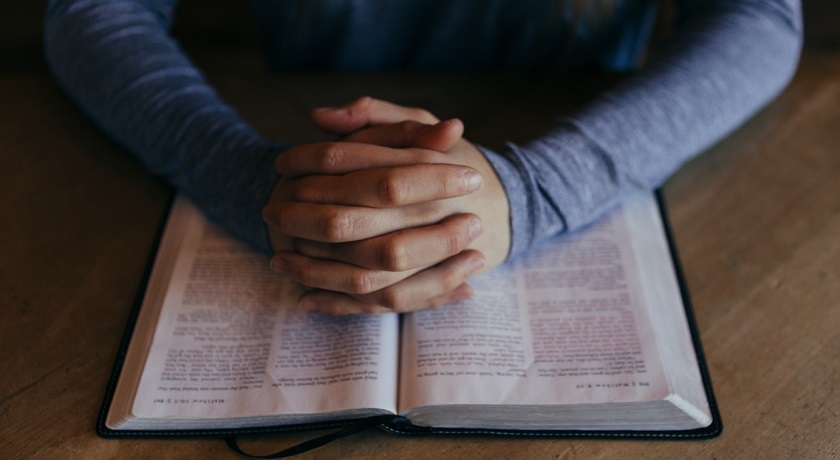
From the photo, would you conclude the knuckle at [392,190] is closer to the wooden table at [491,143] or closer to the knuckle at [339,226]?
the knuckle at [339,226]

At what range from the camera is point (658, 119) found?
79cm

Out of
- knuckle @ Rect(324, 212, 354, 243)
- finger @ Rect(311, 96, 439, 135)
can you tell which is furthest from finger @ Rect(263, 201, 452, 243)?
finger @ Rect(311, 96, 439, 135)

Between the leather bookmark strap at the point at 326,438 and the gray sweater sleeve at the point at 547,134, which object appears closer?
the leather bookmark strap at the point at 326,438

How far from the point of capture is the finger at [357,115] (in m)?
0.71

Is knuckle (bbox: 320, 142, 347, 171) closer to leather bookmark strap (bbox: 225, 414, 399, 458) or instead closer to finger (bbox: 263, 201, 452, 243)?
finger (bbox: 263, 201, 452, 243)

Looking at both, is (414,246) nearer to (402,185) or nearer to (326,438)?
(402,185)

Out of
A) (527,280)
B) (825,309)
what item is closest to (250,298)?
(527,280)

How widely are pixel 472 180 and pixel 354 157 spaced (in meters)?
0.12

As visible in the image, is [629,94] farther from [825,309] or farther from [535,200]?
[825,309]

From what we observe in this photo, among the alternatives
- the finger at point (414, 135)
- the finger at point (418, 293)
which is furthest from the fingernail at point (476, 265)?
the finger at point (414, 135)

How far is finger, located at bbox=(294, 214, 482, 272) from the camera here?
62cm

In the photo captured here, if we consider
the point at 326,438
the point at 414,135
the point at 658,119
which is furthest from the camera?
the point at 658,119

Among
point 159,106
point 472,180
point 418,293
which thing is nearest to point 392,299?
point 418,293

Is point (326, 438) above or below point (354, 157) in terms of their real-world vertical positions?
below
